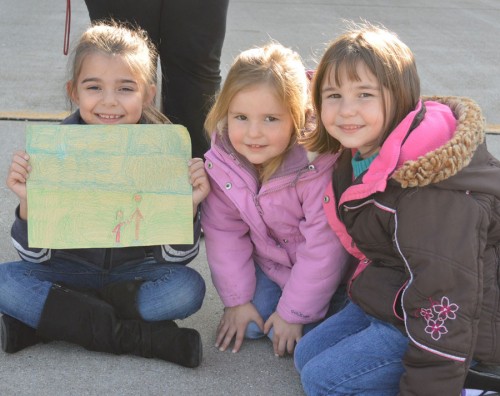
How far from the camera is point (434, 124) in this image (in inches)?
79.4

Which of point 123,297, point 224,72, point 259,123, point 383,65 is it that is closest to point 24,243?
point 123,297

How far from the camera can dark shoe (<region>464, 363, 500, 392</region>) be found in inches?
81.5

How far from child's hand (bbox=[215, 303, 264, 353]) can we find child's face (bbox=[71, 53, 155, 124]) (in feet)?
2.28

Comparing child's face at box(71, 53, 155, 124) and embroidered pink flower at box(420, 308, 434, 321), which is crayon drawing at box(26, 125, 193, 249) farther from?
embroidered pink flower at box(420, 308, 434, 321)

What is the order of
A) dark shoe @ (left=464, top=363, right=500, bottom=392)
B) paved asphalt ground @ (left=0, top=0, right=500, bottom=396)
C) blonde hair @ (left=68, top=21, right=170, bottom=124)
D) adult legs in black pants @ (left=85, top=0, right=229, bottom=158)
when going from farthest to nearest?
adult legs in black pants @ (left=85, top=0, right=229, bottom=158), blonde hair @ (left=68, top=21, right=170, bottom=124), paved asphalt ground @ (left=0, top=0, right=500, bottom=396), dark shoe @ (left=464, top=363, right=500, bottom=392)

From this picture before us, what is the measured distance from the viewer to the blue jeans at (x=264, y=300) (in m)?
2.46

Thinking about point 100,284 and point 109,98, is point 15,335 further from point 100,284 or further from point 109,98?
point 109,98

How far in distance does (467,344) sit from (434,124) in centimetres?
56

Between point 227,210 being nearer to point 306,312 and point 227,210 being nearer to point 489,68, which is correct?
point 306,312

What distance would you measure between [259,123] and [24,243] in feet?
2.64

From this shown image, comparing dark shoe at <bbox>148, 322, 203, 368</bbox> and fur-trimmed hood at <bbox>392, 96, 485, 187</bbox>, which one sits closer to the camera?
fur-trimmed hood at <bbox>392, 96, 485, 187</bbox>

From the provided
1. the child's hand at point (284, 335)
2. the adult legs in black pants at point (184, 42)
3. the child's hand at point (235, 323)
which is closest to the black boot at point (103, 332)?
the child's hand at point (235, 323)

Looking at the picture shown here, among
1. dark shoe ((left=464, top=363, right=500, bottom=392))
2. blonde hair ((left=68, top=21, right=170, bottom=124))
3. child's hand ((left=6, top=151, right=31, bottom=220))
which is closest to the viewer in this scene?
dark shoe ((left=464, top=363, right=500, bottom=392))

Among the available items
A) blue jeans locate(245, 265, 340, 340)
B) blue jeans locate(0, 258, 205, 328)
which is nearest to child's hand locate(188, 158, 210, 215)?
blue jeans locate(0, 258, 205, 328)
